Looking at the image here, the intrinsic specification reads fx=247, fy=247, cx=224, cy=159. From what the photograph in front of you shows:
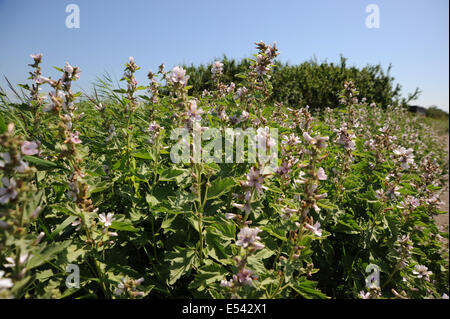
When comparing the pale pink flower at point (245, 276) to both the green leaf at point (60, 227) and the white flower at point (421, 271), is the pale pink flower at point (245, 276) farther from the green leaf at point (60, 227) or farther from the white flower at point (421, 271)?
the white flower at point (421, 271)

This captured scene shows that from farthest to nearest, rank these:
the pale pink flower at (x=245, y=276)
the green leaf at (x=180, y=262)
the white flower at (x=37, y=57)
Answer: the white flower at (x=37, y=57), the green leaf at (x=180, y=262), the pale pink flower at (x=245, y=276)

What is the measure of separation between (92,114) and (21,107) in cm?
260

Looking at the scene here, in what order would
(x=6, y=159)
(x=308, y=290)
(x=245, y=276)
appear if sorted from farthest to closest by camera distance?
(x=308, y=290)
(x=245, y=276)
(x=6, y=159)

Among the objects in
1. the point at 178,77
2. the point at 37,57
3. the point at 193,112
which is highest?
the point at 37,57

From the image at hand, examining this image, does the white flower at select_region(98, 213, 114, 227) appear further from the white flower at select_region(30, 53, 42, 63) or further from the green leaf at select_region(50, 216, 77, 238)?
the white flower at select_region(30, 53, 42, 63)

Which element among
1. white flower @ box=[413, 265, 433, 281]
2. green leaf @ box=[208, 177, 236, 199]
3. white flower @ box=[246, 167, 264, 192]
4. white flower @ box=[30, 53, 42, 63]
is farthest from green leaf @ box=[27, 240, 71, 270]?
white flower @ box=[413, 265, 433, 281]

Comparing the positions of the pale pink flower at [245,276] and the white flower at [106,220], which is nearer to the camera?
the pale pink flower at [245,276]

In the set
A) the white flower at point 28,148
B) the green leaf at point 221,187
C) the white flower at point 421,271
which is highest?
the white flower at point 28,148

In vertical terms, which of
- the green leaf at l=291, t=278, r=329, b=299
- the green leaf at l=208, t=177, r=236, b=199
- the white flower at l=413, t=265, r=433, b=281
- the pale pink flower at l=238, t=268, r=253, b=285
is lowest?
the white flower at l=413, t=265, r=433, b=281

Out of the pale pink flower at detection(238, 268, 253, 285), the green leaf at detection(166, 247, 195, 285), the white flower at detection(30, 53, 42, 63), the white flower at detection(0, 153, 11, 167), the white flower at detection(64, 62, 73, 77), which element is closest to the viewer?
the white flower at detection(0, 153, 11, 167)

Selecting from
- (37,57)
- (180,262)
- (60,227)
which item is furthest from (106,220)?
(37,57)

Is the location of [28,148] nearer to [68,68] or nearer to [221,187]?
[68,68]

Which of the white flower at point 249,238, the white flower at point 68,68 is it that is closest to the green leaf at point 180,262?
the white flower at point 249,238

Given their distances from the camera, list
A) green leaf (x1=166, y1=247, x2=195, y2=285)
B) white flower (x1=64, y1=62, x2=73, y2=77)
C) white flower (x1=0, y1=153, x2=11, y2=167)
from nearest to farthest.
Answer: white flower (x1=0, y1=153, x2=11, y2=167), green leaf (x1=166, y1=247, x2=195, y2=285), white flower (x1=64, y1=62, x2=73, y2=77)
